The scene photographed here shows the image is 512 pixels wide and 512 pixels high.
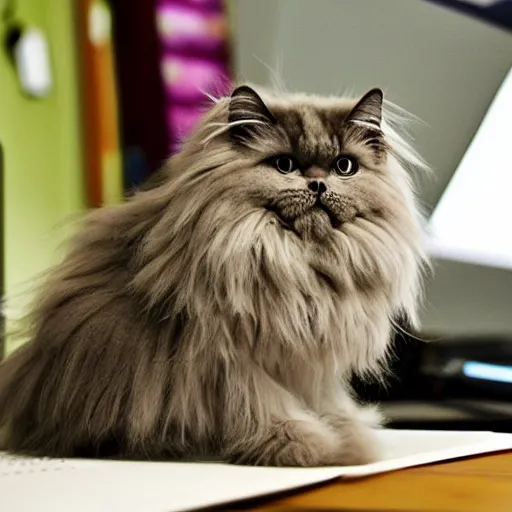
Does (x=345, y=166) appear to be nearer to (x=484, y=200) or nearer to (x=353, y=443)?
(x=353, y=443)

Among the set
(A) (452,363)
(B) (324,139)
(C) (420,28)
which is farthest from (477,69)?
(B) (324,139)

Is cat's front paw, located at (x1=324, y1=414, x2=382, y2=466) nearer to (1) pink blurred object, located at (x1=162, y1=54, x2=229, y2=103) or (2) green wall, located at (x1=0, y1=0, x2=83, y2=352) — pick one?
(2) green wall, located at (x1=0, y1=0, x2=83, y2=352)

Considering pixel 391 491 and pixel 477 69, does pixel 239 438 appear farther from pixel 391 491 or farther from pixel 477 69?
pixel 477 69

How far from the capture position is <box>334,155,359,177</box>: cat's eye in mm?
786

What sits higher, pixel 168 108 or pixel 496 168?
pixel 496 168

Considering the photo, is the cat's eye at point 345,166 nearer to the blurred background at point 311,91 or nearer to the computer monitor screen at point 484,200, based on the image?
the blurred background at point 311,91

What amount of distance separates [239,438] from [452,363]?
72 centimetres

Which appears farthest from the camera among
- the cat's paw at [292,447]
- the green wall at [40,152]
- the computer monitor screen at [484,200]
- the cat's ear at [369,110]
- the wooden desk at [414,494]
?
the green wall at [40,152]

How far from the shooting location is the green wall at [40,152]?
172 cm

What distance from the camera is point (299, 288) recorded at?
0.76 metres

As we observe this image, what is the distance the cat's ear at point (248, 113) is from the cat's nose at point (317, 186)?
82mm

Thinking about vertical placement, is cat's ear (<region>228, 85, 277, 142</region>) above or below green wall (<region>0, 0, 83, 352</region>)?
above

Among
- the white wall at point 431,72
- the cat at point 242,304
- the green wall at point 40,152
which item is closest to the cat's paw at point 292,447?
the cat at point 242,304

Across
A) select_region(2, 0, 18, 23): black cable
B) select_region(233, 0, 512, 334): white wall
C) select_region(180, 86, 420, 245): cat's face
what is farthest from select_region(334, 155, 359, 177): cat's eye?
select_region(2, 0, 18, 23): black cable
